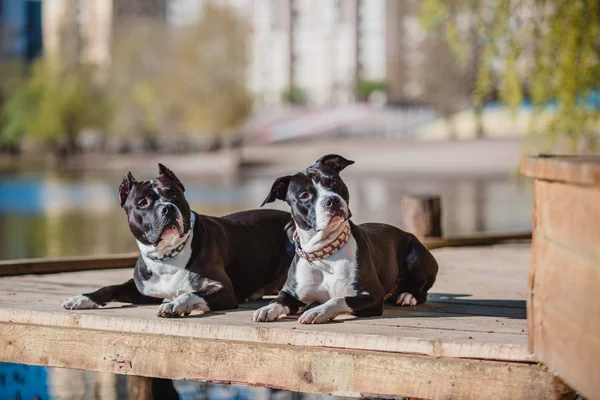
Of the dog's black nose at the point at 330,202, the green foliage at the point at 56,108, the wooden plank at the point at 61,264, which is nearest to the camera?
the dog's black nose at the point at 330,202

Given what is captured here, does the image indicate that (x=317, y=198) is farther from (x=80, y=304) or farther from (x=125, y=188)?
(x=80, y=304)

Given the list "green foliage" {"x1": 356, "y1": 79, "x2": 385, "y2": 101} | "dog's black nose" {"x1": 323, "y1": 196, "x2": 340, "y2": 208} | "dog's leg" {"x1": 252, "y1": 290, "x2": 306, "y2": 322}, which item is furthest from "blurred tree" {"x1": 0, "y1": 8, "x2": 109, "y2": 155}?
"dog's black nose" {"x1": 323, "y1": 196, "x2": 340, "y2": 208}

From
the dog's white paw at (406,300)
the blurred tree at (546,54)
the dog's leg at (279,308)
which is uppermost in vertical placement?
the blurred tree at (546,54)

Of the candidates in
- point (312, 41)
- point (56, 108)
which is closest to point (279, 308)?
point (56, 108)

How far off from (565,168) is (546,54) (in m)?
6.69

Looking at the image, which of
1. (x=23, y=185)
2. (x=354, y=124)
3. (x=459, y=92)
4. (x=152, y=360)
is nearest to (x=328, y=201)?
(x=152, y=360)

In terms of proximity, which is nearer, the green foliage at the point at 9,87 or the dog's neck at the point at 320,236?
the dog's neck at the point at 320,236

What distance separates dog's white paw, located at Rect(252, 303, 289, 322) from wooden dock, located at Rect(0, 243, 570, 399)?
46 millimetres

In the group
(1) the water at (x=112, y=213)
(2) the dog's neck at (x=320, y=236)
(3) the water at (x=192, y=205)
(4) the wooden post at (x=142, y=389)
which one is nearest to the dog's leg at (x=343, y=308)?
(2) the dog's neck at (x=320, y=236)

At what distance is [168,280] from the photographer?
5.16m

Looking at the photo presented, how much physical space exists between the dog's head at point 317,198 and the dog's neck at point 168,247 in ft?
1.89

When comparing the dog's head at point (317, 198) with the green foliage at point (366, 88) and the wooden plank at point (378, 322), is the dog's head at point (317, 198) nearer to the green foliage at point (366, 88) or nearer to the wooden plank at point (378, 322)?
the wooden plank at point (378, 322)

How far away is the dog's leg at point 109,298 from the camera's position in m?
5.30

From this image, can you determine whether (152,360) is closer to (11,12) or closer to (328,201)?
(328,201)
